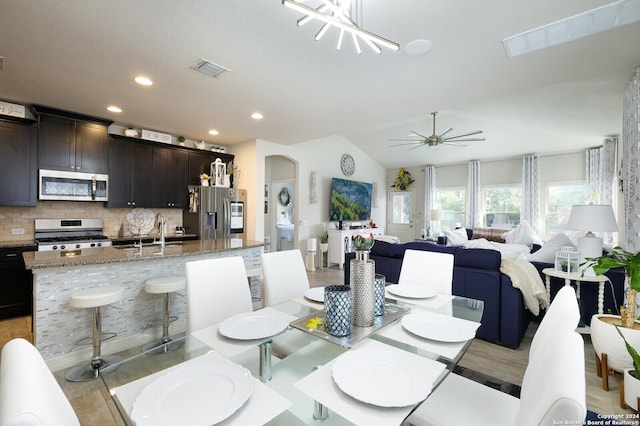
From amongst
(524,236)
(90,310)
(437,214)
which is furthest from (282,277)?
(437,214)

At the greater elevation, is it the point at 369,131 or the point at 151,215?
the point at 369,131

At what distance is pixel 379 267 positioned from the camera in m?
3.72

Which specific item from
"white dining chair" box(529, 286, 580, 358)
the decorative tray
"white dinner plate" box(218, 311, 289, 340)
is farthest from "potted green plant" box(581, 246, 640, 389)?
"white dinner plate" box(218, 311, 289, 340)

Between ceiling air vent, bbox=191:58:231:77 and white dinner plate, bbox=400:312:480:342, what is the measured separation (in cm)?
254

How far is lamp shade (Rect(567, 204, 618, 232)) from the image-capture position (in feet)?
9.36

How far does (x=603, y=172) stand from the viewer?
18.5ft

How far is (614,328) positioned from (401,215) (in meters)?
6.81

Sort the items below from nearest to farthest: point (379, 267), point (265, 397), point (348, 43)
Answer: point (265, 397) < point (348, 43) < point (379, 267)

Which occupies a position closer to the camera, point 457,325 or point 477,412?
point 477,412

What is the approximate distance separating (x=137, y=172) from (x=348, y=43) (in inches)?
152

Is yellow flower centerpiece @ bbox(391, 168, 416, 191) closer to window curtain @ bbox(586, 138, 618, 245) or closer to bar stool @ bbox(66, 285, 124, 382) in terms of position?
window curtain @ bbox(586, 138, 618, 245)

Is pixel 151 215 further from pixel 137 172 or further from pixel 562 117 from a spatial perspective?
pixel 562 117

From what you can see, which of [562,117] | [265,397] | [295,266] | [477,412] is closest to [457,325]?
[477,412]

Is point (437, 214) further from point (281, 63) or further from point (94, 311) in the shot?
point (94, 311)
